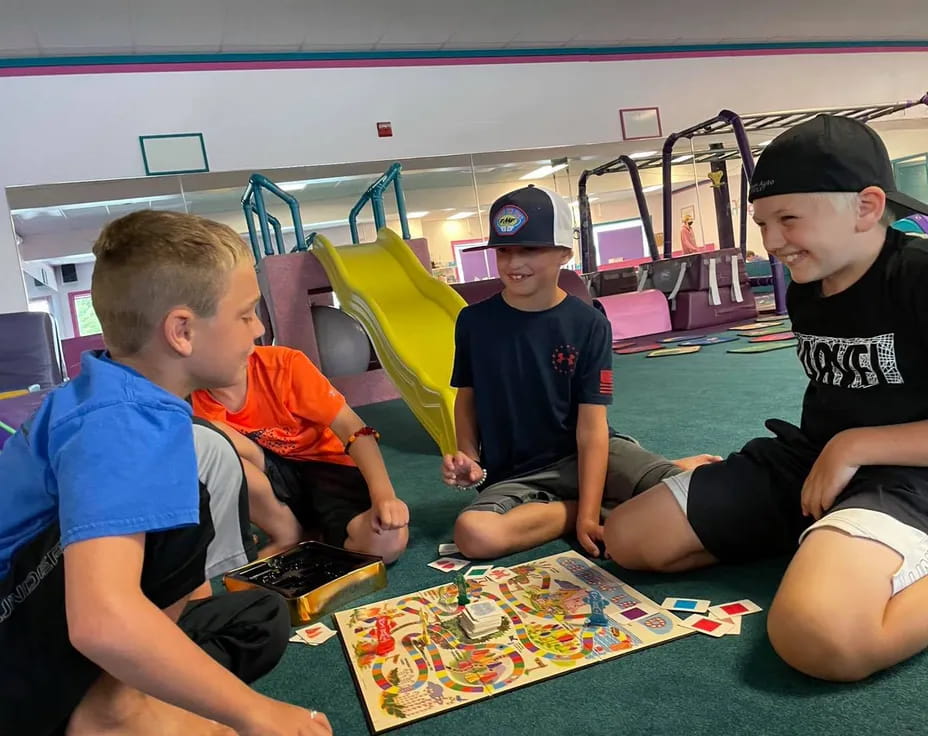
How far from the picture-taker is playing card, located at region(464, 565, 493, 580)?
4.72 ft

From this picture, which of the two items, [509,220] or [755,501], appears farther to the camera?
[509,220]

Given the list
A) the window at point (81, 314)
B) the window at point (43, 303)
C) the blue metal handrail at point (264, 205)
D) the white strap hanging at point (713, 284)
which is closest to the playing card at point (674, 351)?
the white strap hanging at point (713, 284)

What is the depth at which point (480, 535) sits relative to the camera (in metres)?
1.51

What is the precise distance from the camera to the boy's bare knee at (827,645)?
913 mm

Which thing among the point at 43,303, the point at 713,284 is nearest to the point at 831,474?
the point at 713,284

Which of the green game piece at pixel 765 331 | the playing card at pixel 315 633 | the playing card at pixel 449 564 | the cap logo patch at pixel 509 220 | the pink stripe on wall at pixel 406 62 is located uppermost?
the pink stripe on wall at pixel 406 62

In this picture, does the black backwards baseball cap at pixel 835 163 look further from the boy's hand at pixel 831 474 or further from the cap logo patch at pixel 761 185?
the boy's hand at pixel 831 474

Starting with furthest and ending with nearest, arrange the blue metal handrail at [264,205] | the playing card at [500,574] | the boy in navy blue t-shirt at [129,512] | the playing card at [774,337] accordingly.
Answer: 1. the blue metal handrail at [264,205]
2. the playing card at [774,337]
3. the playing card at [500,574]
4. the boy in navy blue t-shirt at [129,512]

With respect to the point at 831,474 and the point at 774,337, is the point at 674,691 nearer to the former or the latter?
the point at 831,474

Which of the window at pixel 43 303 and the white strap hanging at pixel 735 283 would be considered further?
the window at pixel 43 303

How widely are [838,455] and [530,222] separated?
84cm

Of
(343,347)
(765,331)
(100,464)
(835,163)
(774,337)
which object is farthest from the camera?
(765,331)

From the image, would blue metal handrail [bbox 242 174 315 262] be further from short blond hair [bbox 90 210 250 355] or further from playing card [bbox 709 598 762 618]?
playing card [bbox 709 598 762 618]

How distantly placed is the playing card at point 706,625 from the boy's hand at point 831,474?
0.24 m
